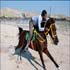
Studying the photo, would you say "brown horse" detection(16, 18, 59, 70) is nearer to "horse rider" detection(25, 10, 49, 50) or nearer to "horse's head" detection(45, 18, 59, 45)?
"horse's head" detection(45, 18, 59, 45)

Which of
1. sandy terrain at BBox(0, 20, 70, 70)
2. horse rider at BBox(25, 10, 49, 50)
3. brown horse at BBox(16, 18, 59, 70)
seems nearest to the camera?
horse rider at BBox(25, 10, 49, 50)

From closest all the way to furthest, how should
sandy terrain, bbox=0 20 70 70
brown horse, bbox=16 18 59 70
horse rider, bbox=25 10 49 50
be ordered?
horse rider, bbox=25 10 49 50 < brown horse, bbox=16 18 59 70 < sandy terrain, bbox=0 20 70 70

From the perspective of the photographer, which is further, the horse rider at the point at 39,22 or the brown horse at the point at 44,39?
the brown horse at the point at 44,39

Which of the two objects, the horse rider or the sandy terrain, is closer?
the horse rider

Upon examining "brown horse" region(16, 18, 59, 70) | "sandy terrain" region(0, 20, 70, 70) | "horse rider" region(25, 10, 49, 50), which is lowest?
"sandy terrain" region(0, 20, 70, 70)

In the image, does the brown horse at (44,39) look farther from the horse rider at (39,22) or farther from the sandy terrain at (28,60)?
the sandy terrain at (28,60)

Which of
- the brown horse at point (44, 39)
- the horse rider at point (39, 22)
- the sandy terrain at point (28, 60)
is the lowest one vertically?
the sandy terrain at point (28, 60)

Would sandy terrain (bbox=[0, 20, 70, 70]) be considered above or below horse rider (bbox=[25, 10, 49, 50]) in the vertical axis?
below

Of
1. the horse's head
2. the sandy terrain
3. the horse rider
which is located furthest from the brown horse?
the sandy terrain

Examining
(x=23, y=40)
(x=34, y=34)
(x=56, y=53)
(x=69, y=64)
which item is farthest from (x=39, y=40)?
(x=56, y=53)

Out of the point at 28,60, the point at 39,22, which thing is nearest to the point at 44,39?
the point at 39,22

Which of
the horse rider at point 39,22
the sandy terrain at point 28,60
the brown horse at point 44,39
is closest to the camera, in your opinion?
the horse rider at point 39,22

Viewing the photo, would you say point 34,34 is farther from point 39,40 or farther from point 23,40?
point 23,40

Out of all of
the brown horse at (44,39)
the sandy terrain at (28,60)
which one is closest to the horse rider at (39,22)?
the brown horse at (44,39)
